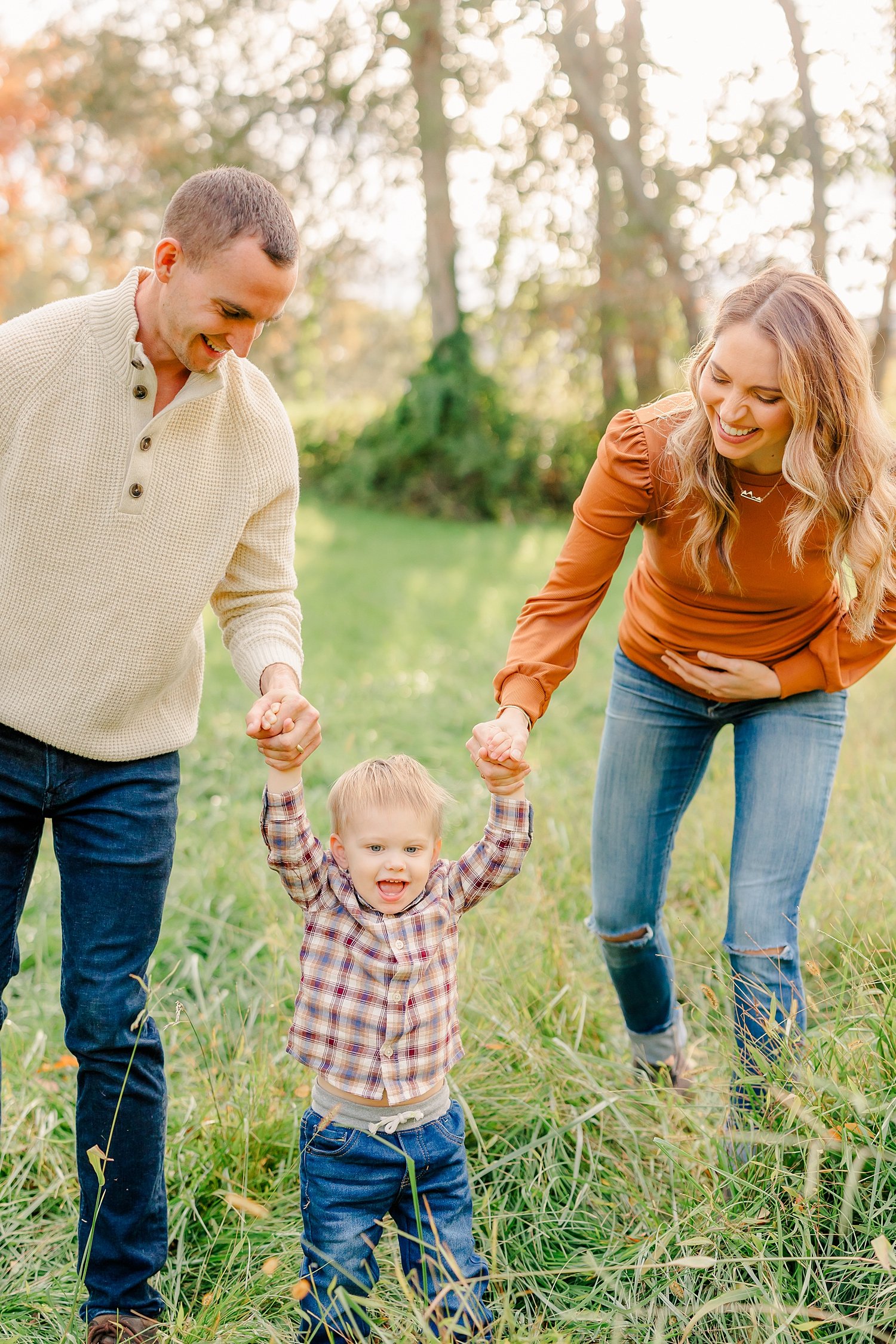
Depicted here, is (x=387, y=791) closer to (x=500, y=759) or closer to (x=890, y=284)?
(x=500, y=759)

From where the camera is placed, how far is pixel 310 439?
62.2 ft

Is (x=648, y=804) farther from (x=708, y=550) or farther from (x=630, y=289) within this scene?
(x=630, y=289)

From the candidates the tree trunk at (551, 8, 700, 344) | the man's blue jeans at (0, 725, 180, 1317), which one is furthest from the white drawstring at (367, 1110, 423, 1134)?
the tree trunk at (551, 8, 700, 344)

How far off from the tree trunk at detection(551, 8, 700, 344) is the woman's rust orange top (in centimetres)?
1378

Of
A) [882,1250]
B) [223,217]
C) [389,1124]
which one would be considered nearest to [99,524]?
[223,217]

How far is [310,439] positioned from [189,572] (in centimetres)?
1708

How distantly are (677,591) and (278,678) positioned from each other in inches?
41.7

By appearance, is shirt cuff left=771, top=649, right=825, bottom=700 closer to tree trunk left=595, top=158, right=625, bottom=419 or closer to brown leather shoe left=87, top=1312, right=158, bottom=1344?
brown leather shoe left=87, top=1312, right=158, bottom=1344

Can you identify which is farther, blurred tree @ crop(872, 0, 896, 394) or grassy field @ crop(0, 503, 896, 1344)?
blurred tree @ crop(872, 0, 896, 394)

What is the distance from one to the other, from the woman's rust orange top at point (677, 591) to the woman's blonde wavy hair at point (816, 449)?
50mm

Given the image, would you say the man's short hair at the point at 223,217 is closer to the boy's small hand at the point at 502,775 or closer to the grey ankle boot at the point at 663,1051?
the boy's small hand at the point at 502,775

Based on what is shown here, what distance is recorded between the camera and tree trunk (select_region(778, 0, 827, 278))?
14.8 meters

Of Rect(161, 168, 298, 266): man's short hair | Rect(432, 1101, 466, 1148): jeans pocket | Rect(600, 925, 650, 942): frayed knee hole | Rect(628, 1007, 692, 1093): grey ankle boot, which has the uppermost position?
Rect(161, 168, 298, 266): man's short hair

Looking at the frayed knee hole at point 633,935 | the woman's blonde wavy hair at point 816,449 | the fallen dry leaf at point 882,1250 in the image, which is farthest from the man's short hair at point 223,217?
the fallen dry leaf at point 882,1250
